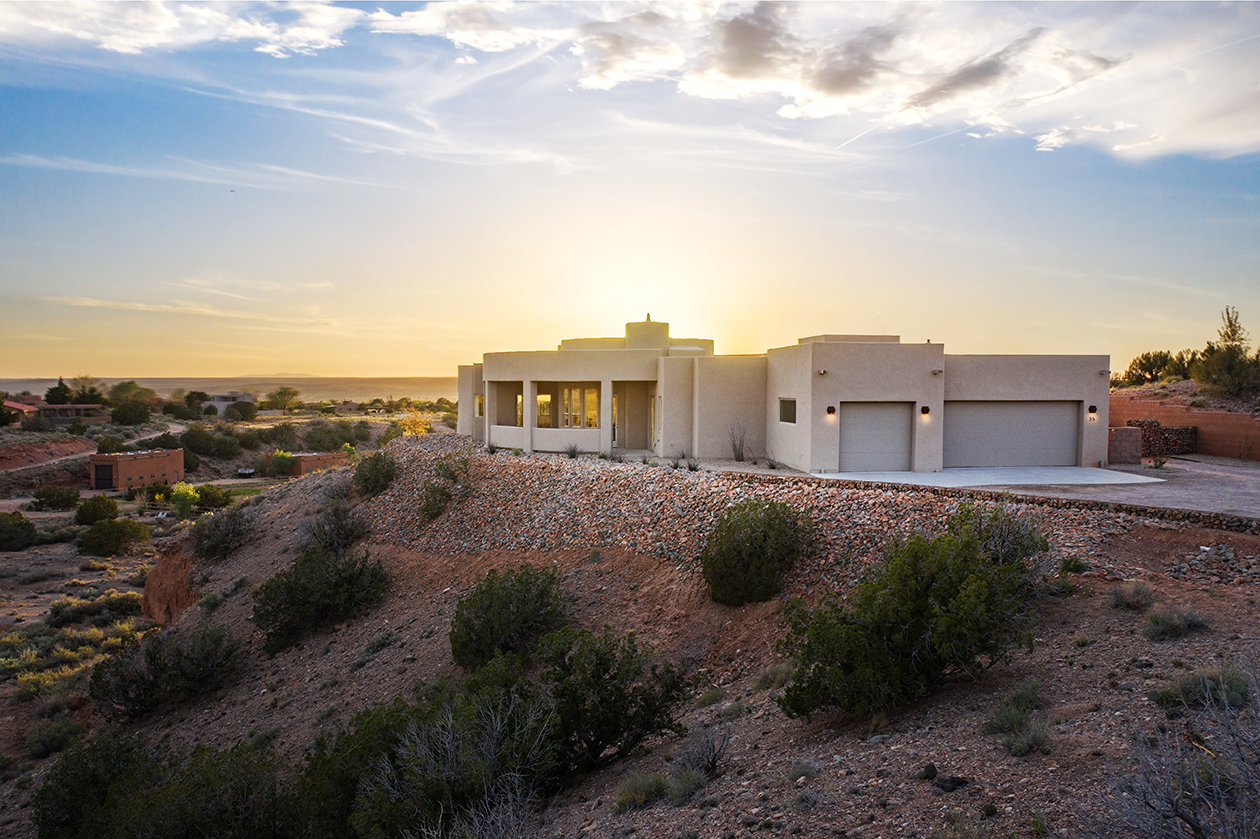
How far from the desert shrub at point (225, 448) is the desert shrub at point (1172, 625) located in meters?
61.6

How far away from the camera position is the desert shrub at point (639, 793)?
6.20 metres

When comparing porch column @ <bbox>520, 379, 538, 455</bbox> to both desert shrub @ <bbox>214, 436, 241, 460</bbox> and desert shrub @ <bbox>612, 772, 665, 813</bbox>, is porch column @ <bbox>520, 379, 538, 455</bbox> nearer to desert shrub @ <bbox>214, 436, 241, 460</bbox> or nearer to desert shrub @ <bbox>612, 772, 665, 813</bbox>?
desert shrub @ <bbox>612, 772, 665, 813</bbox>

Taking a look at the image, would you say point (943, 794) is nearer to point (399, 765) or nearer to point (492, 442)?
point (399, 765)

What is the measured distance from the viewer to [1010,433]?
19.7 m

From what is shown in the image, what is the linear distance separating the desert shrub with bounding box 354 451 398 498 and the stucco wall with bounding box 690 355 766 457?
10.3 meters

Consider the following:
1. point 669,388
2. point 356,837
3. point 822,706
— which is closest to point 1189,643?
point 822,706

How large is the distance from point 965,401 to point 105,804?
20820 millimetres

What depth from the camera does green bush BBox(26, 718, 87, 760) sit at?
14.1 meters

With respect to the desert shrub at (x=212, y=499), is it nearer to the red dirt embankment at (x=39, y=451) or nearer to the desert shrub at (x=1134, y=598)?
the red dirt embankment at (x=39, y=451)

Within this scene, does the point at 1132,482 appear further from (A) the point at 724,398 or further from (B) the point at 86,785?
(B) the point at 86,785

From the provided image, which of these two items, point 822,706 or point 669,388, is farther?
point 669,388

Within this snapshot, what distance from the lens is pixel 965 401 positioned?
1955cm

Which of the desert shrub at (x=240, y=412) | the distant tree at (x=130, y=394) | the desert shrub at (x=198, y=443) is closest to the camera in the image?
the desert shrub at (x=198, y=443)

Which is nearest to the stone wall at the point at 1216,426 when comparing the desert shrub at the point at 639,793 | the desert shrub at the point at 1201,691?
the desert shrub at the point at 1201,691
